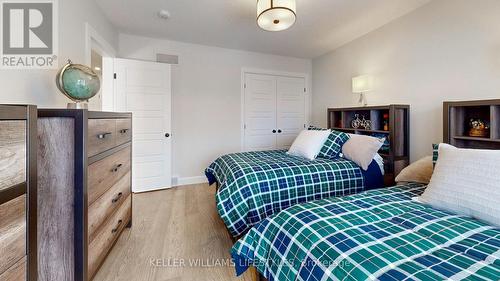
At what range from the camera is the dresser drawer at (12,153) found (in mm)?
670

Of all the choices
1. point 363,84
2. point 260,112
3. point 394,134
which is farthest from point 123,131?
point 363,84

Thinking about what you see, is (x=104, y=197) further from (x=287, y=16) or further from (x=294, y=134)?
(x=294, y=134)

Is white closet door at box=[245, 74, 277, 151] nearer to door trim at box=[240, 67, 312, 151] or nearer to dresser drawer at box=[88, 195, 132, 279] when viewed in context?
door trim at box=[240, 67, 312, 151]

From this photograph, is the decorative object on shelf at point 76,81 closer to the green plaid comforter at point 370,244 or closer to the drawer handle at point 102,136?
the drawer handle at point 102,136

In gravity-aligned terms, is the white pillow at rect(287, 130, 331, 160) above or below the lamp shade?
below

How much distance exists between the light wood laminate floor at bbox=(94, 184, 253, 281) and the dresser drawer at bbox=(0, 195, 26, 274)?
101 centimetres

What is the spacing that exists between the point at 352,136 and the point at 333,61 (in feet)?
6.62

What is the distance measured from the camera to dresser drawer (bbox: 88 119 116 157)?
1344 millimetres

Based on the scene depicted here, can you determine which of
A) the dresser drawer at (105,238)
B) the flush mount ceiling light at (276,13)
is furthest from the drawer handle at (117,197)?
the flush mount ceiling light at (276,13)

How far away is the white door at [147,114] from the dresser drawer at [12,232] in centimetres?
277

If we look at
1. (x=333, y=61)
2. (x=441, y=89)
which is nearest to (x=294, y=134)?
(x=333, y=61)

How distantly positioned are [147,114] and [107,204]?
206cm

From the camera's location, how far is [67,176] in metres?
1.21

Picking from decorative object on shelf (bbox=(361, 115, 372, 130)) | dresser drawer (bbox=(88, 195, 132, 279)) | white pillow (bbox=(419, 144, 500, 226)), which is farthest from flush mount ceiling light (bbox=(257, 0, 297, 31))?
dresser drawer (bbox=(88, 195, 132, 279))
